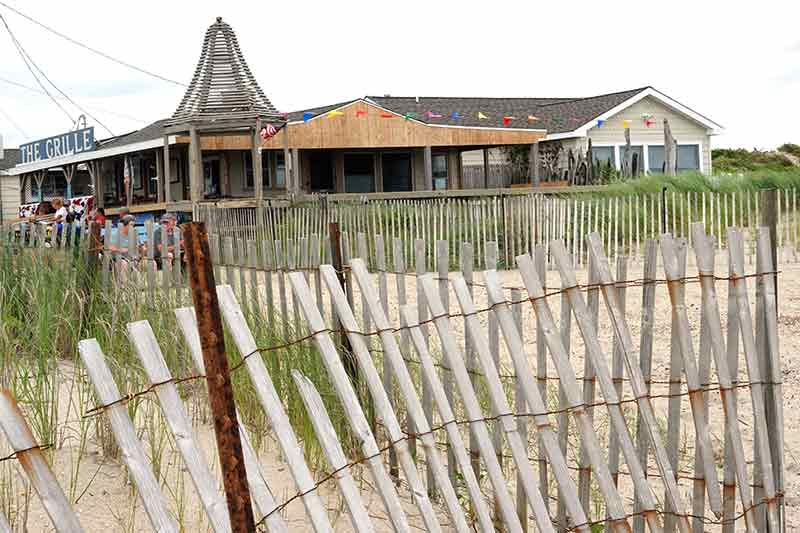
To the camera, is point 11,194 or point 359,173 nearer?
point 359,173

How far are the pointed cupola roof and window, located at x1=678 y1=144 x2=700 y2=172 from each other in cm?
1706

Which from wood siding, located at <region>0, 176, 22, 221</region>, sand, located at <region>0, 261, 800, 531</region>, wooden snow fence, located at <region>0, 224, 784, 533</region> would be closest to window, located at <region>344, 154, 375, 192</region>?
wood siding, located at <region>0, 176, 22, 221</region>

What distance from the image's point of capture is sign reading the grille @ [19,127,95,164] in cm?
3256

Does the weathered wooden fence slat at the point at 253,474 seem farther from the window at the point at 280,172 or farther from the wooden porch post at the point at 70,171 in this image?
the wooden porch post at the point at 70,171

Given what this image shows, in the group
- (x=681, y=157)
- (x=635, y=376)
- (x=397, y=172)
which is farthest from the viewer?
(x=681, y=157)

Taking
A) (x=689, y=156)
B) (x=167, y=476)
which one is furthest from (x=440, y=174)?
(x=167, y=476)

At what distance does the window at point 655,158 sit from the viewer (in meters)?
33.7

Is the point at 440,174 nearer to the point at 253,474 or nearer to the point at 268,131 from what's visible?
the point at 268,131

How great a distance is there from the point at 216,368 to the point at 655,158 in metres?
32.3

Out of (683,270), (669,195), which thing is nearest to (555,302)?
(669,195)

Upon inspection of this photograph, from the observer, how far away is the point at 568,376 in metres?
4.18

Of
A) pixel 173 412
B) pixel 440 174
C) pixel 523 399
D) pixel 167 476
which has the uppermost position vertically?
pixel 440 174

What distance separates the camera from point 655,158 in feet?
111

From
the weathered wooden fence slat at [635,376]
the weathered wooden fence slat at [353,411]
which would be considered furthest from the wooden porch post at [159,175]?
the weathered wooden fence slat at [353,411]
